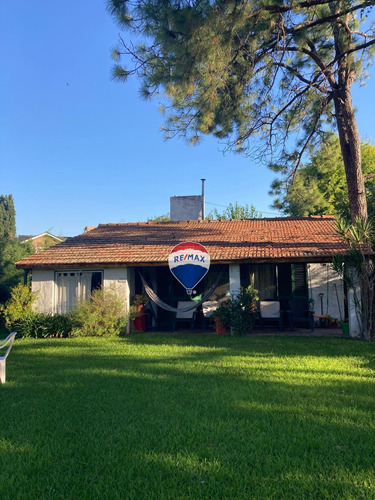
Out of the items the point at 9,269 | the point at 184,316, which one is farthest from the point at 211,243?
the point at 9,269

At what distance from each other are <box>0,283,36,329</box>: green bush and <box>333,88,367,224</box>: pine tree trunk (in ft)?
33.1

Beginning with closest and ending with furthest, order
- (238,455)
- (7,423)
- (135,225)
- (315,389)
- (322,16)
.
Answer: (238,455), (7,423), (315,389), (322,16), (135,225)

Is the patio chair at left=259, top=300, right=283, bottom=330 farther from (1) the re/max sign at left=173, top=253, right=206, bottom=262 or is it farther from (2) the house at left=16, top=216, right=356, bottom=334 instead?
(1) the re/max sign at left=173, top=253, right=206, bottom=262

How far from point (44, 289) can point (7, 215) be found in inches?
1053

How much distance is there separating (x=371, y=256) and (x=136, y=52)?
321 inches

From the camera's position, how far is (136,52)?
28.8 feet

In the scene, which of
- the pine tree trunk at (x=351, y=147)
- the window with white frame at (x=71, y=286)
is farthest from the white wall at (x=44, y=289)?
the pine tree trunk at (x=351, y=147)

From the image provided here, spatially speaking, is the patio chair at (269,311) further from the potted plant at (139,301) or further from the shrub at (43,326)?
the shrub at (43,326)

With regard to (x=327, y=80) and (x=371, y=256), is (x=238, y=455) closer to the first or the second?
(x=371, y=256)

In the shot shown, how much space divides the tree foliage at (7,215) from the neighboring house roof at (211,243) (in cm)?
2152

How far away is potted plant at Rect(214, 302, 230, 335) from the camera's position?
11141mm

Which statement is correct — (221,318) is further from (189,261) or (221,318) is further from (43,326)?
(43,326)

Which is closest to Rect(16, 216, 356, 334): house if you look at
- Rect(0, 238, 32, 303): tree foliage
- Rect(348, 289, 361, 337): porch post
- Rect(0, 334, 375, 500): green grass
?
Rect(348, 289, 361, 337): porch post

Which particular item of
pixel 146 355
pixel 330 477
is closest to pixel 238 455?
pixel 330 477
